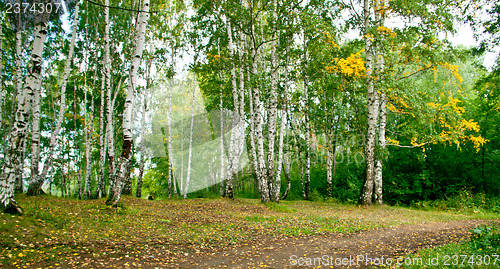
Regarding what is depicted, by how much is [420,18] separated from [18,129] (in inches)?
608

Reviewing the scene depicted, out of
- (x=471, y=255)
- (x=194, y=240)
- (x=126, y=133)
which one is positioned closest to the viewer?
(x=471, y=255)

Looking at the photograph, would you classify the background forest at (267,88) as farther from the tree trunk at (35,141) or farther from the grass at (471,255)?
the grass at (471,255)

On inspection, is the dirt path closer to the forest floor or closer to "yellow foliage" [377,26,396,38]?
the forest floor

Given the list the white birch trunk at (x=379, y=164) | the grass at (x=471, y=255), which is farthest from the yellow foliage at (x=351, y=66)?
the grass at (x=471, y=255)

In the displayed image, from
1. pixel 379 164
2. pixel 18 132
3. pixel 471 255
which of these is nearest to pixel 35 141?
pixel 18 132

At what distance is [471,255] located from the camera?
459cm

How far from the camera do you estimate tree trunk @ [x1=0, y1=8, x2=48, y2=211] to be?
5.69 metres

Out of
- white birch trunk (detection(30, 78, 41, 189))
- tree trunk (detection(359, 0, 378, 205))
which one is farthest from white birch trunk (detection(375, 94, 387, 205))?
white birch trunk (detection(30, 78, 41, 189))

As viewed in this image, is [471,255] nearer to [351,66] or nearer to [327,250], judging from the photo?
[327,250]

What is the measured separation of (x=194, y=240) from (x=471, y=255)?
5536mm

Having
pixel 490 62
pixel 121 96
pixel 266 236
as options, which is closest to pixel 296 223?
pixel 266 236

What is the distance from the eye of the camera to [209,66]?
13.8 m

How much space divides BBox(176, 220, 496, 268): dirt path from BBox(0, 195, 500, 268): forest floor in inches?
0.8

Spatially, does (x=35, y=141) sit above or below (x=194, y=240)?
above
